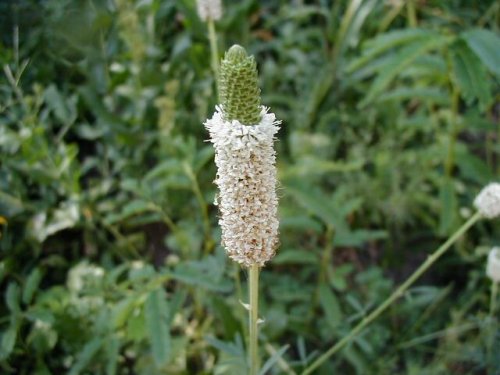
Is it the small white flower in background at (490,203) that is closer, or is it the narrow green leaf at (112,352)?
the small white flower in background at (490,203)

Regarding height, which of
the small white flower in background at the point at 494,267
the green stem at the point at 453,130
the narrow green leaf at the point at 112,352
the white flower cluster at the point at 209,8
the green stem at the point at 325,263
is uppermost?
the white flower cluster at the point at 209,8

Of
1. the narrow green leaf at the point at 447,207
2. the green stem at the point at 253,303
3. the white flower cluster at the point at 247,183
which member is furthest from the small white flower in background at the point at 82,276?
the narrow green leaf at the point at 447,207

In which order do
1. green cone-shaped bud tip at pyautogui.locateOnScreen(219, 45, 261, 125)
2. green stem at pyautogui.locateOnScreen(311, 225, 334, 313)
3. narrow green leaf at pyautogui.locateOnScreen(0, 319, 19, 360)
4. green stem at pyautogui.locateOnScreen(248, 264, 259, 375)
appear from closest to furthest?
1. green cone-shaped bud tip at pyautogui.locateOnScreen(219, 45, 261, 125)
2. green stem at pyautogui.locateOnScreen(248, 264, 259, 375)
3. narrow green leaf at pyautogui.locateOnScreen(0, 319, 19, 360)
4. green stem at pyautogui.locateOnScreen(311, 225, 334, 313)

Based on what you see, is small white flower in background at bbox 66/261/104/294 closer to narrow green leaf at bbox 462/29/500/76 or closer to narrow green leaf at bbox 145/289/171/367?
narrow green leaf at bbox 145/289/171/367

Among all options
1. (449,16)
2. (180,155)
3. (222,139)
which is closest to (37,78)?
(180,155)

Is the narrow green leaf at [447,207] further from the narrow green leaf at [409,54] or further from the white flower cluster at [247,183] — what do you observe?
the white flower cluster at [247,183]

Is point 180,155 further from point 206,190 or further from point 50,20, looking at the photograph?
point 50,20

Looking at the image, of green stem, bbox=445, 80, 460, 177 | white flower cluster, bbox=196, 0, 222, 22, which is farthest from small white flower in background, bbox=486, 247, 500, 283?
white flower cluster, bbox=196, 0, 222, 22
